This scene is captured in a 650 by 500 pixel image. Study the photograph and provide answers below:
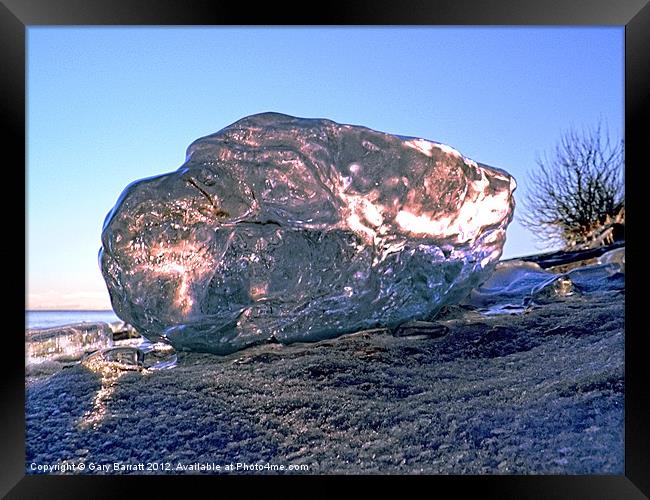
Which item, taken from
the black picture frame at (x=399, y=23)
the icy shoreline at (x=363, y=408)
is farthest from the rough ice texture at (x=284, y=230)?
the black picture frame at (x=399, y=23)

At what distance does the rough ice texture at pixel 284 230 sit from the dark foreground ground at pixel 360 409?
15 centimetres

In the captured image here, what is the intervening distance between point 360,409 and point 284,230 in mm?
692

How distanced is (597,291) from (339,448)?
1.30 metres

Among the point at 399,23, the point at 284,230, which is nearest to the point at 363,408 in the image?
the point at 284,230

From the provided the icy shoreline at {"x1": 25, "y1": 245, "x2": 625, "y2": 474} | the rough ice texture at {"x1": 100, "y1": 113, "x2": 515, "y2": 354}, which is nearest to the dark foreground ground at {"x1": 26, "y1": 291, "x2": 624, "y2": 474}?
the icy shoreline at {"x1": 25, "y1": 245, "x2": 625, "y2": 474}

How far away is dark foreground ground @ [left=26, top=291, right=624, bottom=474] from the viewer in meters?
1.80

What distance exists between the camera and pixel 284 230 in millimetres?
1897

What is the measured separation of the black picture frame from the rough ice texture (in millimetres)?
364

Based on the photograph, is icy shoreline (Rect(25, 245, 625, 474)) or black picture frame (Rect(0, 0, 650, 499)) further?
icy shoreline (Rect(25, 245, 625, 474))

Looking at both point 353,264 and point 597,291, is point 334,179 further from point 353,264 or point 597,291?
point 597,291

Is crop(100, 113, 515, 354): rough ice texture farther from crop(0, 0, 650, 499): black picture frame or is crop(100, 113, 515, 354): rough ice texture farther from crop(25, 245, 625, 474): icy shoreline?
crop(0, 0, 650, 499): black picture frame

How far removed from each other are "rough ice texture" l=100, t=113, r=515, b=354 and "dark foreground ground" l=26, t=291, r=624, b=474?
150 mm

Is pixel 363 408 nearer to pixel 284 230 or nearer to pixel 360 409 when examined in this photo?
pixel 360 409

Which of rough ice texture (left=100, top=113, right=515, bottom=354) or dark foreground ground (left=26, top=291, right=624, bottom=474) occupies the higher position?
rough ice texture (left=100, top=113, right=515, bottom=354)
